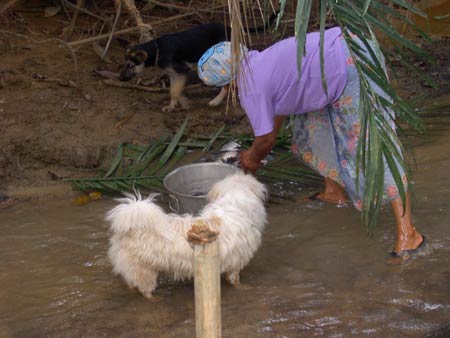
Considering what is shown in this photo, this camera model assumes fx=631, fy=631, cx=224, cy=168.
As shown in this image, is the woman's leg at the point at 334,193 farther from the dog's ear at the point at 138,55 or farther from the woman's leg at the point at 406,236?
the dog's ear at the point at 138,55

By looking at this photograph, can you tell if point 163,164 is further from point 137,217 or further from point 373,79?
point 373,79

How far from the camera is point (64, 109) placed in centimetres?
609

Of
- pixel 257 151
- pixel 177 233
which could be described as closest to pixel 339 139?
pixel 257 151

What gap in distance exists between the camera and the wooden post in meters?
2.22

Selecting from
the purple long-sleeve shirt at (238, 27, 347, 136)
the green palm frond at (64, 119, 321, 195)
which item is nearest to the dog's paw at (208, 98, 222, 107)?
the green palm frond at (64, 119, 321, 195)

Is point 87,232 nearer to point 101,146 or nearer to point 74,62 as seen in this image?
point 101,146

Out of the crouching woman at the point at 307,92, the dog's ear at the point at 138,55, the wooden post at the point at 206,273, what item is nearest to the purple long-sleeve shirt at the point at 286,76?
the crouching woman at the point at 307,92

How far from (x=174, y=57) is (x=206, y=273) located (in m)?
4.45

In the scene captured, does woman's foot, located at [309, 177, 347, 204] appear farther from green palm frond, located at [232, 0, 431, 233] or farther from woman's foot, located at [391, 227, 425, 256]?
green palm frond, located at [232, 0, 431, 233]

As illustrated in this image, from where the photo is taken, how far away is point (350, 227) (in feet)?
14.9

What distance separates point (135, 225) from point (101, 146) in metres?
2.55

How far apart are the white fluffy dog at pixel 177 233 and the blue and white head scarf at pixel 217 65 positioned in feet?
1.95

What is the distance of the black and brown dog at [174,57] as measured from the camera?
20.7 feet

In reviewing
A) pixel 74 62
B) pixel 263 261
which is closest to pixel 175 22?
pixel 74 62
